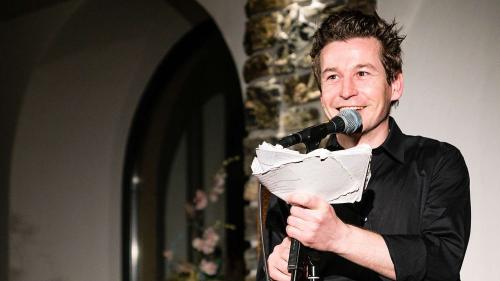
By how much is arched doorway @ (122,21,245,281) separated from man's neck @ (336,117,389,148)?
8.67ft

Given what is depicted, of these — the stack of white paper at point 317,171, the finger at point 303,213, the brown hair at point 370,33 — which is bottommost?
the finger at point 303,213

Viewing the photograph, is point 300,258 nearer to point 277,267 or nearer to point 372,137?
point 277,267

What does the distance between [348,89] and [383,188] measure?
23cm

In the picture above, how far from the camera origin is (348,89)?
5.10ft

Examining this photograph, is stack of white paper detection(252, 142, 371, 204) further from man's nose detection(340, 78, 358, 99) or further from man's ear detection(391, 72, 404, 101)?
man's ear detection(391, 72, 404, 101)

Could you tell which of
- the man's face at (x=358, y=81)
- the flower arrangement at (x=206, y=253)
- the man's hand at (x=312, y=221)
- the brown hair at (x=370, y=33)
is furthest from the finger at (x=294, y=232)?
the flower arrangement at (x=206, y=253)

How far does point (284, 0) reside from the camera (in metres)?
2.92

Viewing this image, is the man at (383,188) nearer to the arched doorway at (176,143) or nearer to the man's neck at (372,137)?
the man's neck at (372,137)

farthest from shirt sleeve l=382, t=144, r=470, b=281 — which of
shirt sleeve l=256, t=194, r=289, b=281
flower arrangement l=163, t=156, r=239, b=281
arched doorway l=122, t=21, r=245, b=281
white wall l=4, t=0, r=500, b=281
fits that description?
white wall l=4, t=0, r=500, b=281

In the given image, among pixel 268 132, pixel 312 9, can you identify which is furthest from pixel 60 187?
pixel 312 9

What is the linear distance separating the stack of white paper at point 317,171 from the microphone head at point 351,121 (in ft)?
0.40

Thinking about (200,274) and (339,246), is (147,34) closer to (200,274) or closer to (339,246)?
(200,274)

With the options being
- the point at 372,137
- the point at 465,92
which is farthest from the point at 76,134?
the point at 372,137

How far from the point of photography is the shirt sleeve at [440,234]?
1409mm
